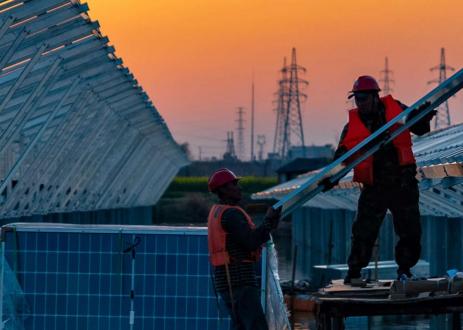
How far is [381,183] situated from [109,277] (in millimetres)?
3409

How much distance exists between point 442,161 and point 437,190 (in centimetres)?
575

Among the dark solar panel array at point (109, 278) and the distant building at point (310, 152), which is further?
the distant building at point (310, 152)

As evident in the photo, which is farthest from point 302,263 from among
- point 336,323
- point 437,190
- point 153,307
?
point 336,323

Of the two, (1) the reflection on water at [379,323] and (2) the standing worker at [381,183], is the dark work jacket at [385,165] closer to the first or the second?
(2) the standing worker at [381,183]

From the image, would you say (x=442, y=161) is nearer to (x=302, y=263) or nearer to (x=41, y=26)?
(x=41, y=26)

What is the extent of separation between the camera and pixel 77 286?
42.2ft

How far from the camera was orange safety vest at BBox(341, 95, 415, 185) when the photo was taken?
33.6 feet

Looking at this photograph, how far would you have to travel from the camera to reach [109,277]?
12.8m

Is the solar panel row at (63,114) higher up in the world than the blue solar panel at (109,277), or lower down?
higher up

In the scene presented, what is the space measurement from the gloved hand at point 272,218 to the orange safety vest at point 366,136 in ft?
2.79

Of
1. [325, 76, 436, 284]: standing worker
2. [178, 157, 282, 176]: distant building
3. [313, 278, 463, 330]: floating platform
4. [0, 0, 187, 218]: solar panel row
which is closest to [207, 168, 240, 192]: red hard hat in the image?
[325, 76, 436, 284]: standing worker

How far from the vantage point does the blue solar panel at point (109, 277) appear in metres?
12.8

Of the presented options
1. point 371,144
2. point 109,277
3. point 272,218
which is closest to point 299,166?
point 109,277

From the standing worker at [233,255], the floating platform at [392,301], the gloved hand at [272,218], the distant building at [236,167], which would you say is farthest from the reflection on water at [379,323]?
the distant building at [236,167]
